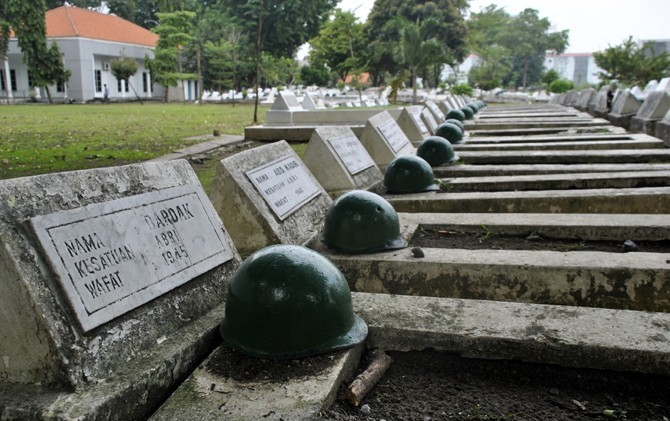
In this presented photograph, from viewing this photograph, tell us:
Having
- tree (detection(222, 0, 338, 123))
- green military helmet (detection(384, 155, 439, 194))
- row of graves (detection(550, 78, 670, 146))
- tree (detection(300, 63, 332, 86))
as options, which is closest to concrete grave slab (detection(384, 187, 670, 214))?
green military helmet (detection(384, 155, 439, 194))

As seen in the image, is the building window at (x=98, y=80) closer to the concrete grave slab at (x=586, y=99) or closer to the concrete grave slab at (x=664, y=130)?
the concrete grave slab at (x=586, y=99)

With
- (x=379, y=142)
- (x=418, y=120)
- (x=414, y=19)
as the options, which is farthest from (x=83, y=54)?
(x=379, y=142)

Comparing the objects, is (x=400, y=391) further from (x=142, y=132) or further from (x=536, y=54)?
(x=536, y=54)

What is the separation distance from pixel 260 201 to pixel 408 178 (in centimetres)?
265

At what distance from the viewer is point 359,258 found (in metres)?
3.90

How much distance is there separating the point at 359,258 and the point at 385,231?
0.30 meters

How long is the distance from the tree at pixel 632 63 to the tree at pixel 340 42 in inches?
672

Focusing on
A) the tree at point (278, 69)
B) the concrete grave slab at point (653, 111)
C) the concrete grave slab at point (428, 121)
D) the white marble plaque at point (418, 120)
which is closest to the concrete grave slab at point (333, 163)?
Result: the white marble plaque at point (418, 120)

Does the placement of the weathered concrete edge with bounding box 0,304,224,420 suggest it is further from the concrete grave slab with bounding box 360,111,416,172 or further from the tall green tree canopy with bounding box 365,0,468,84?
the tall green tree canopy with bounding box 365,0,468,84

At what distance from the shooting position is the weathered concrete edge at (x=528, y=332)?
2486 mm

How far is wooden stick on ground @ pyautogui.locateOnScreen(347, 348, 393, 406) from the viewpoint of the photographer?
2.31 m

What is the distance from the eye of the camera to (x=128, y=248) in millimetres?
2545

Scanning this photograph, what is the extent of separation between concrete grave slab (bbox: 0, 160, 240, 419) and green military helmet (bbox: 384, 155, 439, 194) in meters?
3.66

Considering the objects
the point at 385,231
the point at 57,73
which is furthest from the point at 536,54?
the point at 385,231
